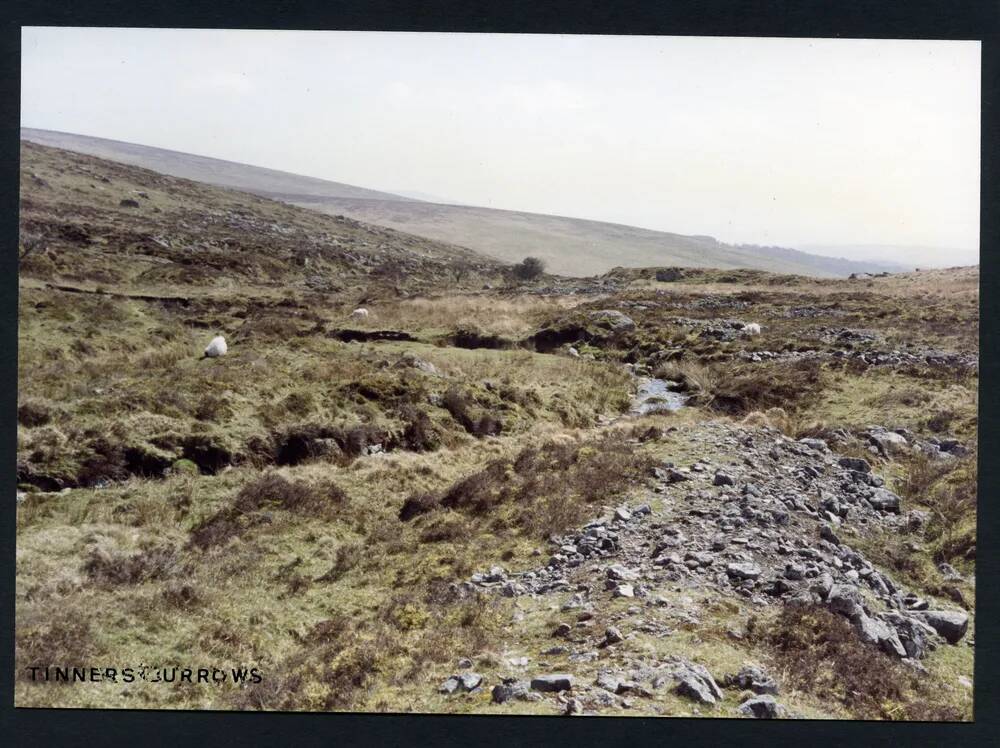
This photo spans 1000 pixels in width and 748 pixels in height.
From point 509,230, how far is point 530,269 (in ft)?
7.58

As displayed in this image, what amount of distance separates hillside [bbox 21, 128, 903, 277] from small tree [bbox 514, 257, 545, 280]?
39 centimetres

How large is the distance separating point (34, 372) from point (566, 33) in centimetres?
913

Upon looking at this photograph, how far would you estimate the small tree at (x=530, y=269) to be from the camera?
2730cm

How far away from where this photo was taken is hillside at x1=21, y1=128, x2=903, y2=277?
13555mm

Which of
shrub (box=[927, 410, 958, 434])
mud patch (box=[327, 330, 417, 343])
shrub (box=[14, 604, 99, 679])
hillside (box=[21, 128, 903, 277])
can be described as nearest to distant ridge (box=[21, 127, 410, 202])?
hillside (box=[21, 128, 903, 277])

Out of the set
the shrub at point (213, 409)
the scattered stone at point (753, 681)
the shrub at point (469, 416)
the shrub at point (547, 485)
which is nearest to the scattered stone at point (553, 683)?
the scattered stone at point (753, 681)

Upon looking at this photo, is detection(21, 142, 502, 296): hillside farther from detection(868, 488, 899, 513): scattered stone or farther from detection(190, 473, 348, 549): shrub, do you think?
detection(868, 488, 899, 513): scattered stone

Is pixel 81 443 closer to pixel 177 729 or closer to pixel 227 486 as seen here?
pixel 227 486

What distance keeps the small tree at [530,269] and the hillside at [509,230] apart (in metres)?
0.39

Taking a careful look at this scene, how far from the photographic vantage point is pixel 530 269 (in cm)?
2767

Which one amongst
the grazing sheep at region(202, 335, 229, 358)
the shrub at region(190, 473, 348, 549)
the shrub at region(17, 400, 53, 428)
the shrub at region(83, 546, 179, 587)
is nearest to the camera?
the shrub at region(83, 546, 179, 587)

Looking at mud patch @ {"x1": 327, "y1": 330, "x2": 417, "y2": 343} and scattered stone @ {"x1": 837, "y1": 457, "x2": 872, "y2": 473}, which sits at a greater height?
mud patch @ {"x1": 327, "y1": 330, "x2": 417, "y2": 343}

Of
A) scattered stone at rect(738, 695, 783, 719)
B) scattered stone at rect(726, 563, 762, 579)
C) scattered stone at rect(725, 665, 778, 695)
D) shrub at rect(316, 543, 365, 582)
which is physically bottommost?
scattered stone at rect(738, 695, 783, 719)

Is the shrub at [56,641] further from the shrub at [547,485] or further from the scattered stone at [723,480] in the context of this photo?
the scattered stone at [723,480]
